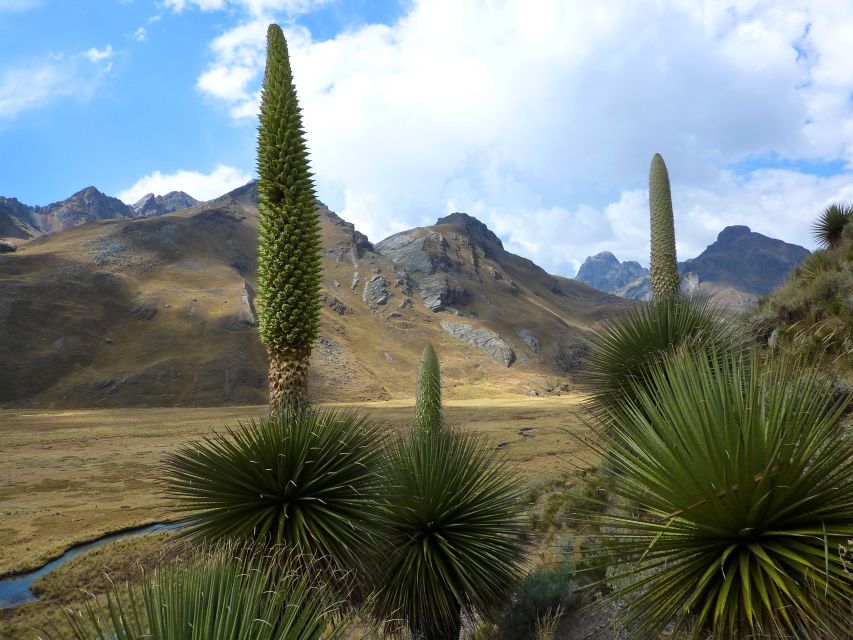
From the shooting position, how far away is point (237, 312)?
4072 inches

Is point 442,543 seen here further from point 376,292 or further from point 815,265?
point 376,292

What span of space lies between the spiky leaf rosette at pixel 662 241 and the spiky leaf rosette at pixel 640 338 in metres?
0.37

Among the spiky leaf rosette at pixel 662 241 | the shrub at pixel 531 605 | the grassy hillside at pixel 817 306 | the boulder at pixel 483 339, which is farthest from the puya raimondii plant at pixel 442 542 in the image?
the boulder at pixel 483 339

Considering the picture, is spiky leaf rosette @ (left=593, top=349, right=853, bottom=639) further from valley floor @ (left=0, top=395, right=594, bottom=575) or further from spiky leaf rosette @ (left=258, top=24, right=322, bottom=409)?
spiky leaf rosette @ (left=258, top=24, right=322, bottom=409)

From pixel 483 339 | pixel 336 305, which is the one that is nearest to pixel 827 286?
pixel 336 305

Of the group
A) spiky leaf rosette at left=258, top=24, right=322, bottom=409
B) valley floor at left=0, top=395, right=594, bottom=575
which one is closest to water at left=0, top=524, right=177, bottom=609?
valley floor at left=0, top=395, right=594, bottom=575

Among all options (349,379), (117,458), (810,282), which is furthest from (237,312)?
(810,282)

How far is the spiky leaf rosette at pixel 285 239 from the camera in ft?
16.3

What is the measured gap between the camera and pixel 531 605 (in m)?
8.30

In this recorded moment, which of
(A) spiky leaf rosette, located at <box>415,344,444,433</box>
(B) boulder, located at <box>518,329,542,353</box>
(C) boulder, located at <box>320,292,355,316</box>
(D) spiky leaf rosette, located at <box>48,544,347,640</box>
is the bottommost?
(D) spiky leaf rosette, located at <box>48,544,347,640</box>

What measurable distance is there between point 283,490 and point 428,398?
204 inches

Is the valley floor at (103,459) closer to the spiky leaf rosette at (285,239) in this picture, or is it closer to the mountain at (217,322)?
the spiky leaf rosette at (285,239)

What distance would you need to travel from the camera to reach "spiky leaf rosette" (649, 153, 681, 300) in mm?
8992

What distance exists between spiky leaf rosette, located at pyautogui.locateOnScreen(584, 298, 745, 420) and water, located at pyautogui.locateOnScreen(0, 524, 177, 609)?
11.2 m
